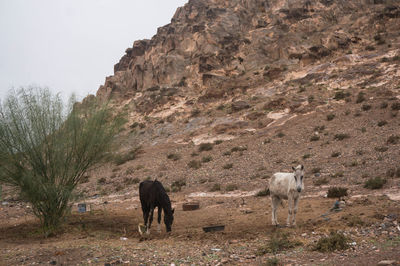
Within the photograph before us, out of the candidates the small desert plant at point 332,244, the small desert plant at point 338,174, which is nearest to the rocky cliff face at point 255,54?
the small desert plant at point 338,174

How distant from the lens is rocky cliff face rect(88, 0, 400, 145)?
36.9 metres

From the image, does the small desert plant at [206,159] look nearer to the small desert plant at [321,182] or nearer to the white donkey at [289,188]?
the small desert plant at [321,182]

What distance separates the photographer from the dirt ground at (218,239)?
6.53 meters

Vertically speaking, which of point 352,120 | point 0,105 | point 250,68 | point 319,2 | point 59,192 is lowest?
point 59,192

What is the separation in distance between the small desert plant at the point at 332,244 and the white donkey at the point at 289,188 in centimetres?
226

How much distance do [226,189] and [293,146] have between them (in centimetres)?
863

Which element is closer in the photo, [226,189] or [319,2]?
[226,189]

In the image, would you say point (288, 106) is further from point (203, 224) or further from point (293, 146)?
point (203, 224)

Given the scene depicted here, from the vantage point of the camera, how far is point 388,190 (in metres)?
12.6

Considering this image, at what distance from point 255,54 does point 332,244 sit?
45623 millimetres

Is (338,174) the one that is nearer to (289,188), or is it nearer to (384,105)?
(289,188)

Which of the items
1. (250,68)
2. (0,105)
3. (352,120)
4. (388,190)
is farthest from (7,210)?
(250,68)

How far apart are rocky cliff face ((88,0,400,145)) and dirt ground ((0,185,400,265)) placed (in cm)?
1827

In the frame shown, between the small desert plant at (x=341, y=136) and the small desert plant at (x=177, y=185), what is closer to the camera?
the small desert plant at (x=177, y=185)
